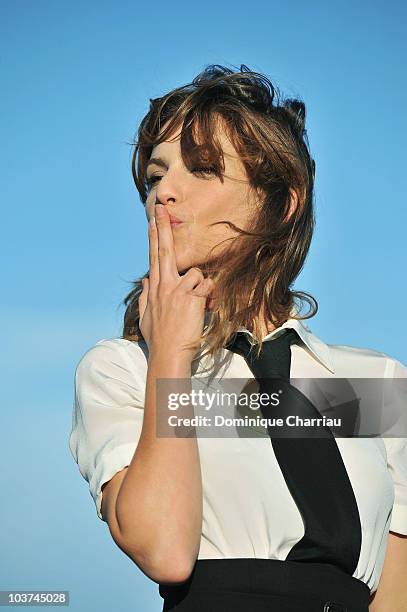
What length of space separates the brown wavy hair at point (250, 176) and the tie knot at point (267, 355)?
0.22 ft

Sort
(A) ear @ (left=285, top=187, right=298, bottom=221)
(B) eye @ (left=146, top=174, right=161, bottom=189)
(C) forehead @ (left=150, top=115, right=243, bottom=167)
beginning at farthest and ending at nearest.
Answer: (A) ear @ (left=285, top=187, right=298, bottom=221) < (B) eye @ (left=146, top=174, right=161, bottom=189) < (C) forehead @ (left=150, top=115, right=243, bottom=167)

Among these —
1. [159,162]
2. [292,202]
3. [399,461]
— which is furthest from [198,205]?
[399,461]

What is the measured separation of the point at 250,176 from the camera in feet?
13.2

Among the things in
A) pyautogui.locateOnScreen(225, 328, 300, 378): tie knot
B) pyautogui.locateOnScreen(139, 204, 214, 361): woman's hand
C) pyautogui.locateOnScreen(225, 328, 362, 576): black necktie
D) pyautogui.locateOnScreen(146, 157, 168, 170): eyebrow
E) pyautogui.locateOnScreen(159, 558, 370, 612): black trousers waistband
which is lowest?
pyautogui.locateOnScreen(159, 558, 370, 612): black trousers waistband

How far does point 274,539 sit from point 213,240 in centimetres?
128

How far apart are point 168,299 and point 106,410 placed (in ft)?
1.65

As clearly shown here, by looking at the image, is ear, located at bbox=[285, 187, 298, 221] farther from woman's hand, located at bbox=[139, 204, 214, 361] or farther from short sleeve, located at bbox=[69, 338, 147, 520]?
short sleeve, located at bbox=[69, 338, 147, 520]

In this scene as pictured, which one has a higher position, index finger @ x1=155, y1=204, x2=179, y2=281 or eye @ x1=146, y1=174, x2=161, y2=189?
eye @ x1=146, y1=174, x2=161, y2=189

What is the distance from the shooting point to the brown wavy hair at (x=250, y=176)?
12.8 ft

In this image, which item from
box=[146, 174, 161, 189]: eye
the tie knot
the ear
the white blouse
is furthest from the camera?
the ear

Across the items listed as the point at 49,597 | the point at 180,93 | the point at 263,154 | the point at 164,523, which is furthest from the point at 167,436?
the point at 49,597

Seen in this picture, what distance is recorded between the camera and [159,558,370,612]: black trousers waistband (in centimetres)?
316

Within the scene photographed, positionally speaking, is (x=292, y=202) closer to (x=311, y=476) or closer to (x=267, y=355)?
(x=267, y=355)

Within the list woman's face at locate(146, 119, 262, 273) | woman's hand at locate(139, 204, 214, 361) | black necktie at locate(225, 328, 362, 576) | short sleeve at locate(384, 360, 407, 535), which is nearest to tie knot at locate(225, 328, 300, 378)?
black necktie at locate(225, 328, 362, 576)
